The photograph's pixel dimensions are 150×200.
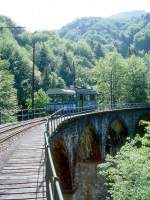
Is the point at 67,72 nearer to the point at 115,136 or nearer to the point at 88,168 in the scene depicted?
the point at 115,136

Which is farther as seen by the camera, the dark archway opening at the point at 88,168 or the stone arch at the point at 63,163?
the dark archway opening at the point at 88,168

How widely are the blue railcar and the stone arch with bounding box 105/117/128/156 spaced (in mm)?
3589

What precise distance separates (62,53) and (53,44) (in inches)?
645

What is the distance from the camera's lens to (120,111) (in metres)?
54.5

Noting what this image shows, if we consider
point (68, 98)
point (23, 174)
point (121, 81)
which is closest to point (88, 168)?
point (68, 98)

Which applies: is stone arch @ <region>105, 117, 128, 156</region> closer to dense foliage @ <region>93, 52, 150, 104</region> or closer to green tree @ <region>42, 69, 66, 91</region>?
dense foliage @ <region>93, 52, 150, 104</region>

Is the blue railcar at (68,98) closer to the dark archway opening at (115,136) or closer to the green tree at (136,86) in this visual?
the dark archway opening at (115,136)

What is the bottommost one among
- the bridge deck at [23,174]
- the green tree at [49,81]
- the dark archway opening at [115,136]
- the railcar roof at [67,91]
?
the dark archway opening at [115,136]

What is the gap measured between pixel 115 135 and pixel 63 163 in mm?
27503

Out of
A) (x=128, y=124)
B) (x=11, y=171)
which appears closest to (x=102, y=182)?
(x=128, y=124)

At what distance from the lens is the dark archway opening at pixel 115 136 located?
49562 millimetres

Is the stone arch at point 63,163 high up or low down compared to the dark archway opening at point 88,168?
up

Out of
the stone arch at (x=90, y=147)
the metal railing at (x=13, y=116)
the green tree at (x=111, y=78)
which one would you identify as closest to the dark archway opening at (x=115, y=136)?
the stone arch at (x=90, y=147)

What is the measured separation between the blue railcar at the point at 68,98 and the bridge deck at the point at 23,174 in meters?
33.5
